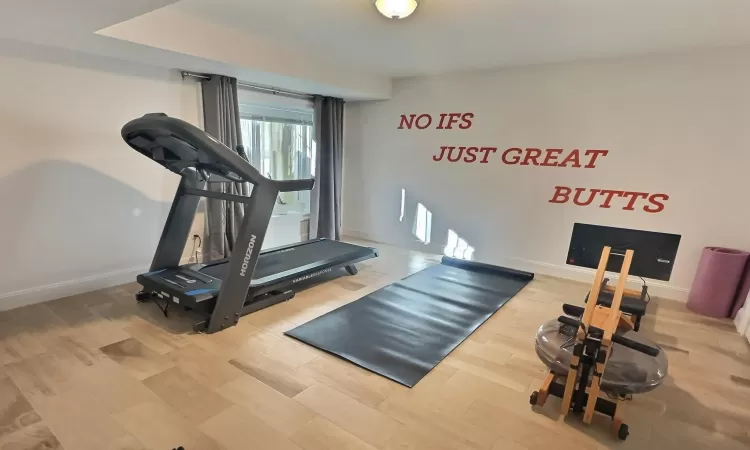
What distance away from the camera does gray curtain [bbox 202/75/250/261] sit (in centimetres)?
370

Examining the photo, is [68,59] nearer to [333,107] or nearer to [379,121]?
[333,107]

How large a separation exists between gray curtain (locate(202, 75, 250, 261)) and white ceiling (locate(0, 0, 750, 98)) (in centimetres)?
25

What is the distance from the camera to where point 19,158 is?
9.25 feet

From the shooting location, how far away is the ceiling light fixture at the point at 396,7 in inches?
93.0

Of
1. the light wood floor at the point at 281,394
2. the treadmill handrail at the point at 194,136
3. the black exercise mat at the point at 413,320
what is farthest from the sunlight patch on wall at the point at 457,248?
the treadmill handrail at the point at 194,136

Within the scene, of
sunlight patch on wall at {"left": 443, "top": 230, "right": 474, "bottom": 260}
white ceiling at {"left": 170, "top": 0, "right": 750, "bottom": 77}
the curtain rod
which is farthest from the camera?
sunlight patch on wall at {"left": 443, "top": 230, "right": 474, "bottom": 260}

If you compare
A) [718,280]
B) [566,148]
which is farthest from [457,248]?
[718,280]

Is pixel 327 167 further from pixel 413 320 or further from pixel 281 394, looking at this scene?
pixel 281 394

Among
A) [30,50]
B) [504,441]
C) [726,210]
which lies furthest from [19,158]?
[726,210]

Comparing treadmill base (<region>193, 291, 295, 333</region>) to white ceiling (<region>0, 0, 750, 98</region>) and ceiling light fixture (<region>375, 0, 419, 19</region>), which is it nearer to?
white ceiling (<region>0, 0, 750, 98</region>)

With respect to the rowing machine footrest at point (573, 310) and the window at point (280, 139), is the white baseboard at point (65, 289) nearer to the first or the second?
the window at point (280, 139)

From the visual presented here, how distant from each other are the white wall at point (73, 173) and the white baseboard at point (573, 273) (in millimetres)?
3712

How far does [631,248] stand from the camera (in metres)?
3.17

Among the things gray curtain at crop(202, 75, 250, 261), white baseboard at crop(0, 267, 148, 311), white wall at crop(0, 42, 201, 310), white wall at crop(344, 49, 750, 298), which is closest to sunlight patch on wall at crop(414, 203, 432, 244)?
white wall at crop(344, 49, 750, 298)
